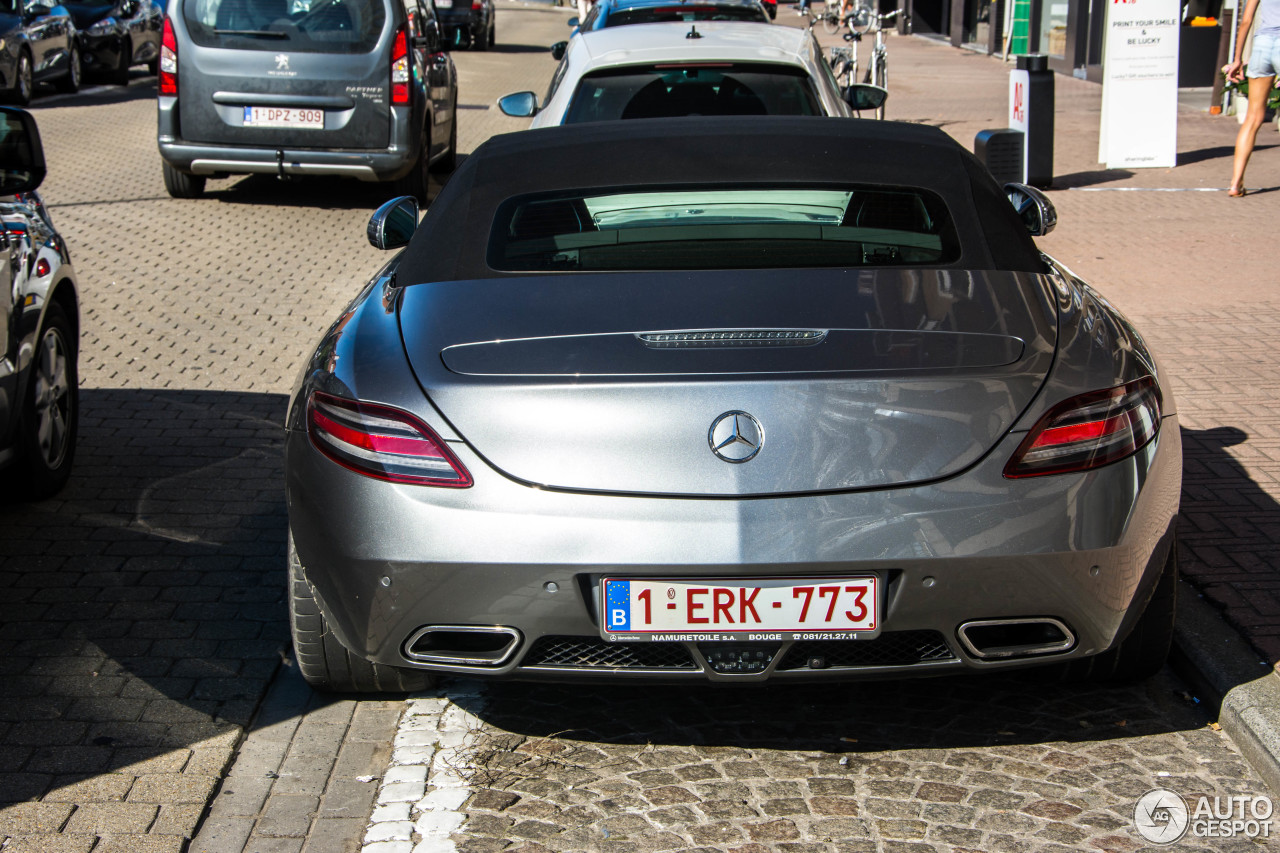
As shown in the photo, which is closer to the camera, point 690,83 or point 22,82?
point 690,83

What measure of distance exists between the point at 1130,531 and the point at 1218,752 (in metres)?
0.74

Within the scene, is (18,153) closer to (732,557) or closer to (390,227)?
(390,227)

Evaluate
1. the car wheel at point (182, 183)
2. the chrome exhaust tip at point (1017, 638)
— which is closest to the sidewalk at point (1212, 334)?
the chrome exhaust tip at point (1017, 638)

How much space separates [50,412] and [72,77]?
16939 millimetres

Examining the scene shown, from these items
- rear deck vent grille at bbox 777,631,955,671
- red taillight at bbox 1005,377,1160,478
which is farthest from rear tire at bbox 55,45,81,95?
red taillight at bbox 1005,377,1160,478

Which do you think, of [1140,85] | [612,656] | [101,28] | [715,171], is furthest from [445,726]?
[101,28]

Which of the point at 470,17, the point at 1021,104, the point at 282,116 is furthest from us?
the point at 470,17

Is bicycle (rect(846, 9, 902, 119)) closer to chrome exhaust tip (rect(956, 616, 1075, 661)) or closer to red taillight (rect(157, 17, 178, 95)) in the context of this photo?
red taillight (rect(157, 17, 178, 95))

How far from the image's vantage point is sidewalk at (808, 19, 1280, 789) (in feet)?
12.6

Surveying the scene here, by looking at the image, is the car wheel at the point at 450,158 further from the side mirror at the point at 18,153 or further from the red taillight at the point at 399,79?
the side mirror at the point at 18,153

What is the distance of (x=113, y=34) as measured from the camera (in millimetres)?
21453

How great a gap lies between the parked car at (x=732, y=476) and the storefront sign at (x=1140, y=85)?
10317mm

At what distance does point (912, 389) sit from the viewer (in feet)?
9.59
